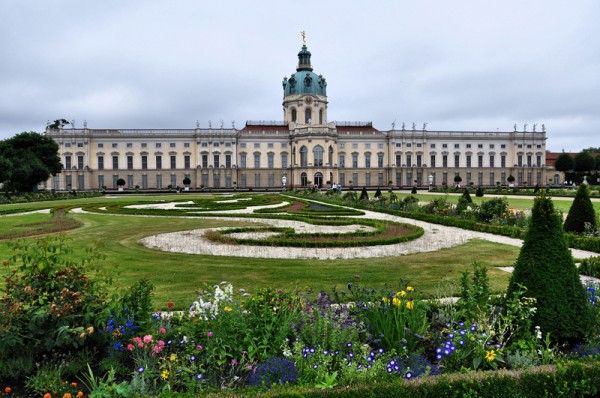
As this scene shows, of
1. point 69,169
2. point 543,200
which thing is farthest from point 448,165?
point 543,200

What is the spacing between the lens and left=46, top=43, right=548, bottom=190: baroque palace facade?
2628 inches

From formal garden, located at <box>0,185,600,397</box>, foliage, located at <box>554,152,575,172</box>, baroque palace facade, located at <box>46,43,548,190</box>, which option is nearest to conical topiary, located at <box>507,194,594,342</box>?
formal garden, located at <box>0,185,600,397</box>

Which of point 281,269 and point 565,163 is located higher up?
point 565,163

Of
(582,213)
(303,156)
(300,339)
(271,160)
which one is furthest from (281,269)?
(271,160)

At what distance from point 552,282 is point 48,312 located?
5.16 metres

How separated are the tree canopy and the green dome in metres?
37.3

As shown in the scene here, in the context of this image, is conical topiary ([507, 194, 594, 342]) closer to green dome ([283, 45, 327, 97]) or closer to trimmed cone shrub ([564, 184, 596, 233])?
trimmed cone shrub ([564, 184, 596, 233])

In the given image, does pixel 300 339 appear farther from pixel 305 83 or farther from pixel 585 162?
pixel 585 162

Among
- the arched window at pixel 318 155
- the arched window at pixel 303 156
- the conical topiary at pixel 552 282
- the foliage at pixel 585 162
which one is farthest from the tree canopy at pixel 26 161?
the foliage at pixel 585 162

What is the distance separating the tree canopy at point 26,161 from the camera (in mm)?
42438

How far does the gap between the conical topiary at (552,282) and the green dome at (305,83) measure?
6940 centimetres

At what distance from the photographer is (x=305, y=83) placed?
236 ft

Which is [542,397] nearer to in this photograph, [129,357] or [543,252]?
[543,252]

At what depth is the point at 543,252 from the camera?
4.88 metres
